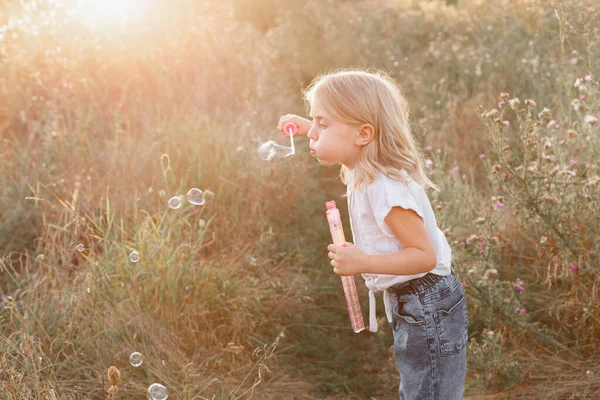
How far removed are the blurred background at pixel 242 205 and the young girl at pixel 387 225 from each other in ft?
1.87

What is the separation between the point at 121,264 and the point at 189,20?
13.3 feet

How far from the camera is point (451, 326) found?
7.27 feet

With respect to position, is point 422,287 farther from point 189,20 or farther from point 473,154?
point 189,20

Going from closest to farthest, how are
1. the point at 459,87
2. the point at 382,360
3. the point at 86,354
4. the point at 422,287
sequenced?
1. the point at 422,287
2. the point at 86,354
3. the point at 382,360
4. the point at 459,87

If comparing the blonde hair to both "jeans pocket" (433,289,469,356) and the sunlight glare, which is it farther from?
the sunlight glare

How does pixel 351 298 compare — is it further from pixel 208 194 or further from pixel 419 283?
pixel 208 194

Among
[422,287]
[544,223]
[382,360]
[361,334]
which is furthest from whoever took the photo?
[361,334]

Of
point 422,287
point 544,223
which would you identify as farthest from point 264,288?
point 422,287

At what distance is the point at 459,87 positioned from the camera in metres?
6.79

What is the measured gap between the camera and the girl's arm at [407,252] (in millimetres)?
2029

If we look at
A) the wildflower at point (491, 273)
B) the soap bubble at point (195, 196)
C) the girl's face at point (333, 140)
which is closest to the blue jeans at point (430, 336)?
the girl's face at point (333, 140)

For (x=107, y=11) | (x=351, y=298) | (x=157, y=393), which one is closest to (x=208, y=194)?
(x=157, y=393)

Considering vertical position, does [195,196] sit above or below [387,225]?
below

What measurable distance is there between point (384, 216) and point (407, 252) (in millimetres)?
124
